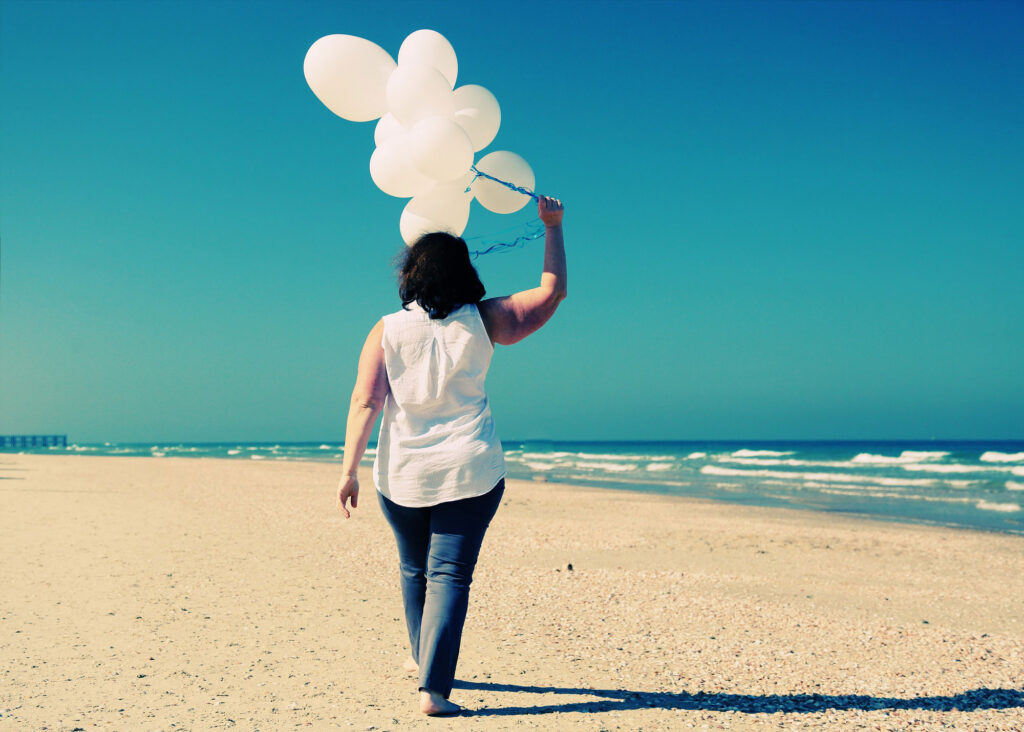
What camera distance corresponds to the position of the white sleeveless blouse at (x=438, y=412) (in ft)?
9.59

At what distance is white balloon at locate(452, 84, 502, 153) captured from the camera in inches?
146

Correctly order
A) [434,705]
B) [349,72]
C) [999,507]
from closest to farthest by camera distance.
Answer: [434,705] < [349,72] < [999,507]

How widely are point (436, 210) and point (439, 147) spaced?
41 centimetres

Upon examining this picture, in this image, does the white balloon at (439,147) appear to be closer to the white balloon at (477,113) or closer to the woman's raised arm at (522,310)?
the white balloon at (477,113)

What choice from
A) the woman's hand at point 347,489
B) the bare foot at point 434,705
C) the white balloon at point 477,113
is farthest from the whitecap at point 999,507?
the woman's hand at point 347,489

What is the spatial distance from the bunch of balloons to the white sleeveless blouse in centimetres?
74

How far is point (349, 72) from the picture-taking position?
3578mm

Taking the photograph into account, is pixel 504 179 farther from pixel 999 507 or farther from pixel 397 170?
pixel 999 507

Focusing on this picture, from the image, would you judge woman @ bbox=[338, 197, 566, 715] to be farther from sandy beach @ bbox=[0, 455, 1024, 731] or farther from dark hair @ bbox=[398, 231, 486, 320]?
sandy beach @ bbox=[0, 455, 1024, 731]

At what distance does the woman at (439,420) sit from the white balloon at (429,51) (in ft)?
3.60

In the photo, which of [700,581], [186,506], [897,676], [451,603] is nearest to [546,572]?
[700,581]

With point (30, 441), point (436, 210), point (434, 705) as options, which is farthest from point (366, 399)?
point (30, 441)

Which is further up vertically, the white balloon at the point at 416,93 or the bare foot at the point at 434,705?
the white balloon at the point at 416,93

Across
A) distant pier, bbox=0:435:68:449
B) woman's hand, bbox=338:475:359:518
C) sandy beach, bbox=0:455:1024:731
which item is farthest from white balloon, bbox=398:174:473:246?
distant pier, bbox=0:435:68:449
